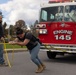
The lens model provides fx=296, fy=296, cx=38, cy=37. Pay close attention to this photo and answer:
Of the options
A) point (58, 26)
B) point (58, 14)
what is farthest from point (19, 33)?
point (58, 14)

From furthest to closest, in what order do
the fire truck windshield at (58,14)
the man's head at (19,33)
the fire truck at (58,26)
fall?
the fire truck windshield at (58,14), the fire truck at (58,26), the man's head at (19,33)

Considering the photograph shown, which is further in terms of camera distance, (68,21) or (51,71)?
(68,21)

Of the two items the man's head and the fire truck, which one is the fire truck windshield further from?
the man's head

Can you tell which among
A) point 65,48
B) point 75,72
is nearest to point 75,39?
point 65,48

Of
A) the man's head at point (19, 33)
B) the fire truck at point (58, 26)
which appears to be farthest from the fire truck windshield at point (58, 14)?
the man's head at point (19, 33)

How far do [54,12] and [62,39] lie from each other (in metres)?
1.28

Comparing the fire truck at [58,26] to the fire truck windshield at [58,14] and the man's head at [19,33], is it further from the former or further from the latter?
the man's head at [19,33]

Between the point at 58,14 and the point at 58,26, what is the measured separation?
58cm

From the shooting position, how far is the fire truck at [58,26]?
480 inches

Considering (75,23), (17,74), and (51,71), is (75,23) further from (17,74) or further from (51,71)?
(17,74)

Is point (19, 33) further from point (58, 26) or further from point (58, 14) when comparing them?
point (58, 14)

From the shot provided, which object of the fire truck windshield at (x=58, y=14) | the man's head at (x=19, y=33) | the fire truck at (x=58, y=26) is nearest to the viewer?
the man's head at (x=19, y=33)

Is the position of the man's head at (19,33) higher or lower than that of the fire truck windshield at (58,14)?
lower

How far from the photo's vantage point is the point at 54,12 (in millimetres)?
12812
